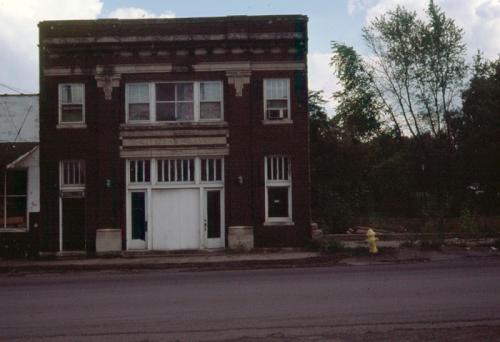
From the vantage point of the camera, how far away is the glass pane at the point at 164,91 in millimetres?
22438

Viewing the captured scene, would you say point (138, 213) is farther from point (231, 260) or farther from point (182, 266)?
point (231, 260)

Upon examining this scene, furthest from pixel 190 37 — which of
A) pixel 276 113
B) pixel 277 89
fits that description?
pixel 276 113

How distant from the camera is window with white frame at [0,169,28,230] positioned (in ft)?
72.9

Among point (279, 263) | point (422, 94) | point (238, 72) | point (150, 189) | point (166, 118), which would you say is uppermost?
point (422, 94)

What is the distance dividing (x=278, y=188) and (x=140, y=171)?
504 cm

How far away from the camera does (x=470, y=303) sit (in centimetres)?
980

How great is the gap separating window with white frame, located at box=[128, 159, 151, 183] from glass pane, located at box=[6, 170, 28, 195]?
3.94m

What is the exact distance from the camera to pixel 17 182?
73.7ft

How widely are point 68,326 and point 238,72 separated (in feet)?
48.0

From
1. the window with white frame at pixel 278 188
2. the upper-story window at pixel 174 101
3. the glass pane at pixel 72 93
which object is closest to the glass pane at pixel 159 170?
the upper-story window at pixel 174 101

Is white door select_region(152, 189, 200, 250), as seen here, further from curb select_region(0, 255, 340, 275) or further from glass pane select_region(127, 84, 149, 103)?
glass pane select_region(127, 84, 149, 103)

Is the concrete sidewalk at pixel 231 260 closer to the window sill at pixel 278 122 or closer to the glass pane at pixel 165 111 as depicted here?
the window sill at pixel 278 122

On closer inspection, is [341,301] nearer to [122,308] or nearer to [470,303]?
[470,303]

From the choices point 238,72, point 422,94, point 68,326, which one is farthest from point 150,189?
point 422,94
